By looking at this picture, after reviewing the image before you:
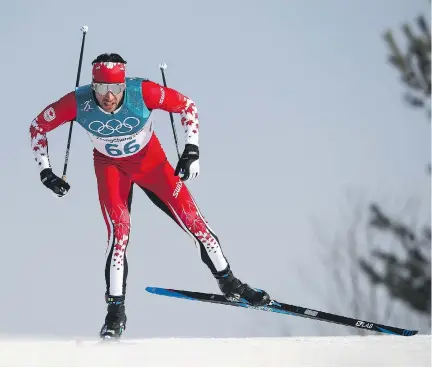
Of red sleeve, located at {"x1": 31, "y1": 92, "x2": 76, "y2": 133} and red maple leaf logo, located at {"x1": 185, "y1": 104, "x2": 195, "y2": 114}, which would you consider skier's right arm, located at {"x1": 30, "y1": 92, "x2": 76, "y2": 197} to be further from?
red maple leaf logo, located at {"x1": 185, "y1": 104, "x2": 195, "y2": 114}

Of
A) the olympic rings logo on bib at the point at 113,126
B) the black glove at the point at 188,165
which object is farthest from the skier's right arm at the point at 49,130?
the black glove at the point at 188,165

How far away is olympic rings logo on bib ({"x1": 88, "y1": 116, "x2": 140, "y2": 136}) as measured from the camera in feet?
17.8

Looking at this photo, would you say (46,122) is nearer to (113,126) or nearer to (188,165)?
(113,126)

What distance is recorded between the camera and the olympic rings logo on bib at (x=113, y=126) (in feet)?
17.8

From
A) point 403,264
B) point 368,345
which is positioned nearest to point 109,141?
point 368,345

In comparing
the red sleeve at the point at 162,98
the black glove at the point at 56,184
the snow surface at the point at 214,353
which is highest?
the red sleeve at the point at 162,98

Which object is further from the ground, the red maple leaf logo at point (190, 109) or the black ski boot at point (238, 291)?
the red maple leaf logo at point (190, 109)

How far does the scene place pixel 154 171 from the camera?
5586 mm

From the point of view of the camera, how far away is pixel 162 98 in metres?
5.49

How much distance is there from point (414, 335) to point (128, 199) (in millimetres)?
2123

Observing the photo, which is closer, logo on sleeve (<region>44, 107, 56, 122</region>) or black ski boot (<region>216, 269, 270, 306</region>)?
logo on sleeve (<region>44, 107, 56, 122</region>)

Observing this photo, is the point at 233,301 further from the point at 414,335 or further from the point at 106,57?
the point at 106,57

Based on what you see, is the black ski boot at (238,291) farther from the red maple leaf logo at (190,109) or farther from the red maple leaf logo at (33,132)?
the red maple leaf logo at (33,132)

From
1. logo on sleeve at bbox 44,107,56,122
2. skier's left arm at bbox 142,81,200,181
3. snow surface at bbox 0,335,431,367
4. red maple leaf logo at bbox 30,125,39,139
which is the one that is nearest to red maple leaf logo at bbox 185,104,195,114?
skier's left arm at bbox 142,81,200,181
